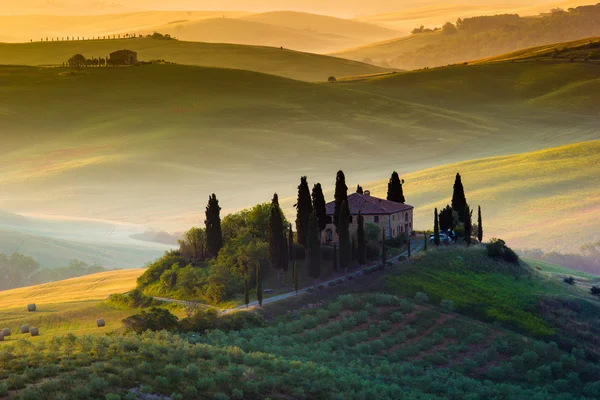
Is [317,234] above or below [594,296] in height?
above

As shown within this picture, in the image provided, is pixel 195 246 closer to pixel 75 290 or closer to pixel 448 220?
pixel 75 290

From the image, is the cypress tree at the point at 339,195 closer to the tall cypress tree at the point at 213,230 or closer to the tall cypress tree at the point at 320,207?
the tall cypress tree at the point at 320,207

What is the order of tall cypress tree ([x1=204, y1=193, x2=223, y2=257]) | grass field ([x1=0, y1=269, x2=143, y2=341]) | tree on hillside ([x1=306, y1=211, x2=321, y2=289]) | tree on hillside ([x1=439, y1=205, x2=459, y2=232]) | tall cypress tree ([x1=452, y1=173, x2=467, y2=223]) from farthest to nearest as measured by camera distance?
tall cypress tree ([x1=452, y1=173, x2=467, y2=223]) → tree on hillside ([x1=439, y1=205, x2=459, y2=232]) → tall cypress tree ([x1=204, y1=193, x2=223, y2=257]) → tree on hillside ([x1=306, y1=211, x2=321, y2=289]) → grass field ([x1=0, y1=269, x2=143, y2=341])

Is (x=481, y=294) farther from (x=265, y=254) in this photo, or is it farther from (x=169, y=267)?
(x=169, y=267)

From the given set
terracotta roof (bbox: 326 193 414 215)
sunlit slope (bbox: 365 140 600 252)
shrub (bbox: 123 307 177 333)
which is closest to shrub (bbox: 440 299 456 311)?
terracotta roof (bbox: 326 193 414 215)

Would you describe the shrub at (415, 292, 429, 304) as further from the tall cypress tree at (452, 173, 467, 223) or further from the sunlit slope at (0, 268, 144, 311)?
the tall cypress tree at (452, 173, 467, 223)

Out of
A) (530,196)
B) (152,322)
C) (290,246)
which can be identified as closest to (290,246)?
(290,246)

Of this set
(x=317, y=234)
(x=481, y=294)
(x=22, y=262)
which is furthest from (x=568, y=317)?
(x=22, y=262)
